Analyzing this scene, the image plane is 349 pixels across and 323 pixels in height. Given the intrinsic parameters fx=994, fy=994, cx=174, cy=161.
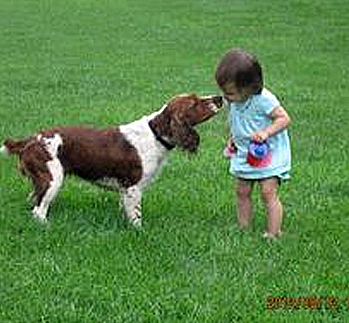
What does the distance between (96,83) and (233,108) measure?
9.41m

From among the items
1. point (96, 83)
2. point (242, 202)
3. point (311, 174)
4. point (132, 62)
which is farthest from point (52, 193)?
point (132, 62)

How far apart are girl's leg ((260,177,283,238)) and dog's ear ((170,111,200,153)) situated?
621 millimetres

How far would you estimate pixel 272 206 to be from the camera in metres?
7.61

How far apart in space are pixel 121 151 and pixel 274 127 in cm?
128

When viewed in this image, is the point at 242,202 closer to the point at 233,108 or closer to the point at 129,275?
the point at 233,108

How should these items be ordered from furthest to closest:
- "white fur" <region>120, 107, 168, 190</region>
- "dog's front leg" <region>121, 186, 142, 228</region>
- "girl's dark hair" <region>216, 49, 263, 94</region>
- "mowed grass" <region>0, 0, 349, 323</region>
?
"white fur" <region>120, 107, 168, 190</region> < "dog's front leg" <region>121, 186, 142, 228</region> < "girl's dark hair" <region>216, 49, 263, 94</region> < "mowed grass" <region>0, 0, 349, 323</region>

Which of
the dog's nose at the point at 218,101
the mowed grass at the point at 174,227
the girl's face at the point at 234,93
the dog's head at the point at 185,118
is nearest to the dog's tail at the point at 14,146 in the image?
the mowed grass at the point at 174,227

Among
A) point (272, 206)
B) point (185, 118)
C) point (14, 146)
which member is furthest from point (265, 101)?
point (14, 146)

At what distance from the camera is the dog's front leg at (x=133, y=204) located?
25.5 feet

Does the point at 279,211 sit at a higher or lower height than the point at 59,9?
higher

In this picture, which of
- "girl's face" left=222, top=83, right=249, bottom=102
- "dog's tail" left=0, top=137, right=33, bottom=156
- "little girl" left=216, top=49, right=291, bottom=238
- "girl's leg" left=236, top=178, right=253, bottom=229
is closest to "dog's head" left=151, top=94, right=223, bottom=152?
"little girl" left=216, top=49, right=291, bottom=238

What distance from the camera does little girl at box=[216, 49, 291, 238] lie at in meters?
7.32

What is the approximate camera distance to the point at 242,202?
7.83 metres

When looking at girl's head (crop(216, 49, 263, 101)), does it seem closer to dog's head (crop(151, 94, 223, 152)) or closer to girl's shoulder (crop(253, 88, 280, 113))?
girl's shoulder (crop(253, 88, 280, 113))
